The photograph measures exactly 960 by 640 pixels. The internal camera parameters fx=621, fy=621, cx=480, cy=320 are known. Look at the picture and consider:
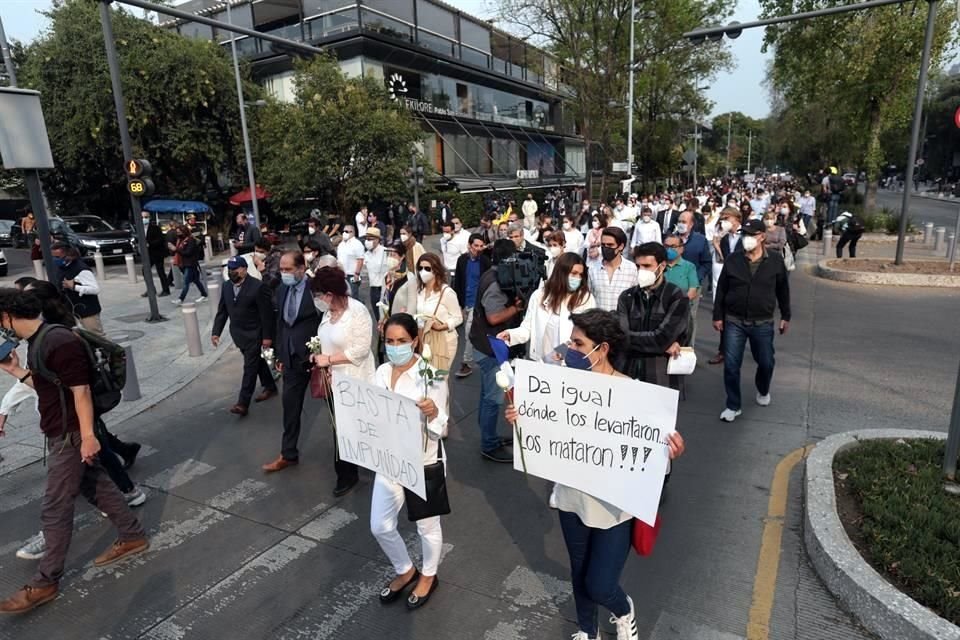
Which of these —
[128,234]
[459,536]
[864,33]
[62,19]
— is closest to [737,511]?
[459,536]

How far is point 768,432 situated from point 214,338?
575cm

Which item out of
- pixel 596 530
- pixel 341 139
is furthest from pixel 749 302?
pixel 341 139

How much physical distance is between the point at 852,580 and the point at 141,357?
957 cm

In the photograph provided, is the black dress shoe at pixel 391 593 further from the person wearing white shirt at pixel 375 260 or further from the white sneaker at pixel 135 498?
the person wearing white shirt at pixel 375 260

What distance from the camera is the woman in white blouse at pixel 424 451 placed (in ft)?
11.1

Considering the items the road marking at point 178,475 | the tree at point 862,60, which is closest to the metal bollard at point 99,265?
the road marking at point 178,475

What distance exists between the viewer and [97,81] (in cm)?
2480

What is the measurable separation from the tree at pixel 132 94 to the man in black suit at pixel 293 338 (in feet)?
80.0

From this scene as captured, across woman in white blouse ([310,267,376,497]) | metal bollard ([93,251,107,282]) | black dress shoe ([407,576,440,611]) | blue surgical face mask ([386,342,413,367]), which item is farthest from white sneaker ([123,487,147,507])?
metal bollard ([93,251,107,282])

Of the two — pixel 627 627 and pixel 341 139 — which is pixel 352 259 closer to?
pixel 627 627

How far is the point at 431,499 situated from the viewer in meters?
3.36

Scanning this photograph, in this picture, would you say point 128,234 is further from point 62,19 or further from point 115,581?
point 115,581

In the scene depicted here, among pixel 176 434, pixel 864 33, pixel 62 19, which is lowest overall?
pixel 176 434

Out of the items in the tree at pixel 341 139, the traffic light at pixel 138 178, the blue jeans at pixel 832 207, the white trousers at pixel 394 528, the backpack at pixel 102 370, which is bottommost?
the white trousers at pixel 394 528
